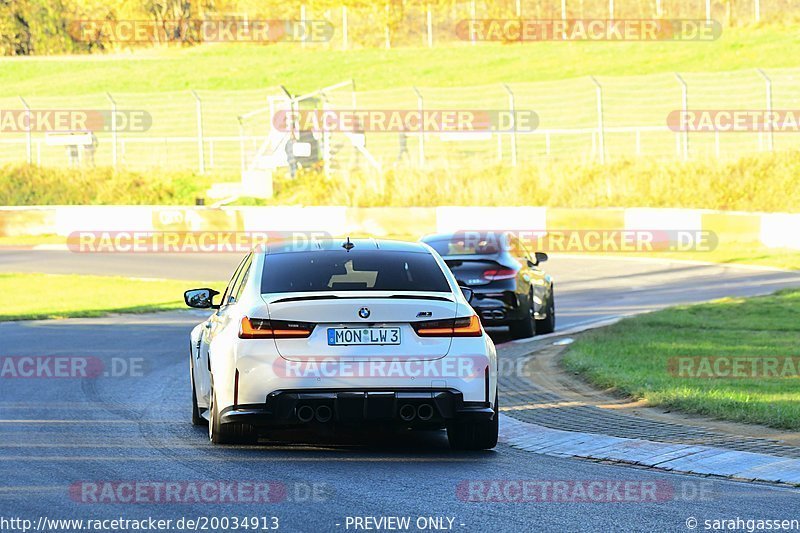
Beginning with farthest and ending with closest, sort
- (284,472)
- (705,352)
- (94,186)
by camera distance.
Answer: (94,186)
(705,352)
(284,472)

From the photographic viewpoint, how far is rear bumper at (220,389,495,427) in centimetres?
918

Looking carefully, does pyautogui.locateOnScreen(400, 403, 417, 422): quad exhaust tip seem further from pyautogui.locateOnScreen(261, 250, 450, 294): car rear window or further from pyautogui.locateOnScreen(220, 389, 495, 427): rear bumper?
pyautogui.locateOnScreen(261, 250, 450, 294): car rear window

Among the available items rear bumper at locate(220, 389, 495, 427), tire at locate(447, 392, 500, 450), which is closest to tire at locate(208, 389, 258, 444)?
rear bumper at locate(220, 389, 495, 427)

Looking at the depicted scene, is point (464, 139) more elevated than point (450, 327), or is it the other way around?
point (464, 139)

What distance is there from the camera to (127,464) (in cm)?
907

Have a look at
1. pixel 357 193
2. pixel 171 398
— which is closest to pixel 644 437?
pixel 171 398

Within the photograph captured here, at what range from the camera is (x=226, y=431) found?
9.72 metres

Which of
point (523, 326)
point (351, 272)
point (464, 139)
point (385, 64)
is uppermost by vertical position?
point (385, 64)

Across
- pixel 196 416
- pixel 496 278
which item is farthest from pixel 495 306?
pixel 196 416

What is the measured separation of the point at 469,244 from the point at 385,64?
5507 centimetres

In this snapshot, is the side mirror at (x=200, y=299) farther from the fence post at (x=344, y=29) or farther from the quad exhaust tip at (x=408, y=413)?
the fence post at (x=344, y=29)

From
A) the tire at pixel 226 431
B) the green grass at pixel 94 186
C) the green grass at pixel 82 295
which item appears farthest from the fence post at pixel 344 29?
the tire at pixel 226 431

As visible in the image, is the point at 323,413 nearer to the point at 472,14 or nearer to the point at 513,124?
the point at 513,124

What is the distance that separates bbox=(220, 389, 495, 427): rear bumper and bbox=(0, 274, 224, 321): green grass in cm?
1299
